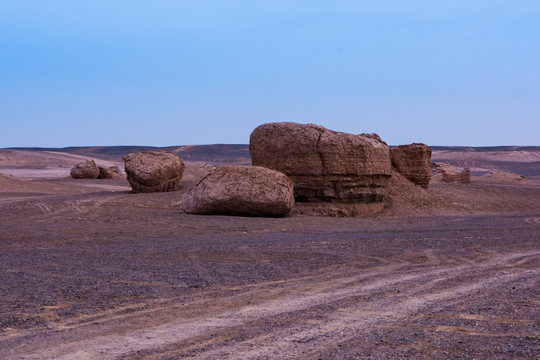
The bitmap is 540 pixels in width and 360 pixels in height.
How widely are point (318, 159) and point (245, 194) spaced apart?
282 centimetres

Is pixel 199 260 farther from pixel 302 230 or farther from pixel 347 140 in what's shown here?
pixel 347 140

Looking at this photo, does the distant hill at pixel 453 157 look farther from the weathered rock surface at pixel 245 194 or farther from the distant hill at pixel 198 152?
the weathered rock surface at pixel 245 194

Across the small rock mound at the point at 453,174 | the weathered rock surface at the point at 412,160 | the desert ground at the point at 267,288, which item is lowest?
the desert ground at the point at 267,288

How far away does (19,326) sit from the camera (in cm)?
574

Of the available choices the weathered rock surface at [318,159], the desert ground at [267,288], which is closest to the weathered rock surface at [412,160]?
the weathered rock surface at [318,159]

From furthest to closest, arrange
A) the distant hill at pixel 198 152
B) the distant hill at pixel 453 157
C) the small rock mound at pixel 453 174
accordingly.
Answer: the distant hill at pixel 198 152 < the distant hill at pixel 453 157 < the small rock mound at pixel 453 174

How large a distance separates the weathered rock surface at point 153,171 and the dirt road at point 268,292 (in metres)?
8.99

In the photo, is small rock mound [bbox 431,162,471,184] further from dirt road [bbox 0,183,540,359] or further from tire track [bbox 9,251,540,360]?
tire track [bbox 9,251,540,360]

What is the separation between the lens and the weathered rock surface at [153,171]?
23.2m

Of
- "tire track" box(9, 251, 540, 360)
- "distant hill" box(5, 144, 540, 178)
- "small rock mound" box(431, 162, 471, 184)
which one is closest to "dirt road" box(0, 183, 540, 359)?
"tire track" box(9, 251, 540, 360)

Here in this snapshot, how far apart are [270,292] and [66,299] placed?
2.11 meters

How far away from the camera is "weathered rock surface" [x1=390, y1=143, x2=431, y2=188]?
2302 cm

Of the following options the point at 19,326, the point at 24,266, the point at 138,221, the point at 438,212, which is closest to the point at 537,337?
the point at 19,326

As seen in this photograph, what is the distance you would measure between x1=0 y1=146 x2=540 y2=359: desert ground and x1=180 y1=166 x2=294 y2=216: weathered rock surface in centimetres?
51
